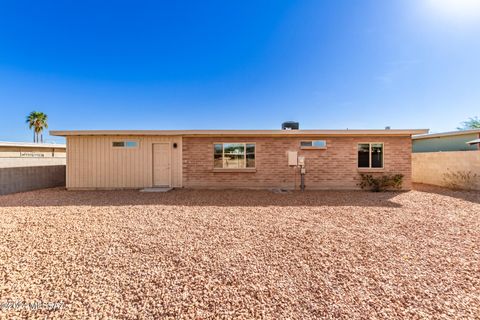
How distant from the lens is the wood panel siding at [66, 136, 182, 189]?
8789 mm

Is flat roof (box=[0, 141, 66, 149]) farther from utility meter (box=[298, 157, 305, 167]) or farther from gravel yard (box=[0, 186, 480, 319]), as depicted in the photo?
utility meter (box=[298, 157, 305, 167])

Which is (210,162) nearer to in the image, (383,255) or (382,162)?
(383,255)

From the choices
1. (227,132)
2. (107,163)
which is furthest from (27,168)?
(227,132)

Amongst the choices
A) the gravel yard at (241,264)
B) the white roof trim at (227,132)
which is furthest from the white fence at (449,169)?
the gravel yard at (241,264)

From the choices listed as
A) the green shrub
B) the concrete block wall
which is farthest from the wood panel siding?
the green shrub

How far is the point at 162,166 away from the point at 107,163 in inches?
95.2

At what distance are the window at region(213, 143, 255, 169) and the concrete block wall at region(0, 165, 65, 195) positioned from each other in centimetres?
868

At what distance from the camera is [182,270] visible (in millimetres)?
2594

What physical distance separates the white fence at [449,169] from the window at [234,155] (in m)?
9.73

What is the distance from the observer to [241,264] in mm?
2738

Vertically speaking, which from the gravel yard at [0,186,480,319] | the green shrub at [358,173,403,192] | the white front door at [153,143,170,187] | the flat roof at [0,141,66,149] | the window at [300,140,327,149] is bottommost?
the gravel yard at [0,186,480,319]

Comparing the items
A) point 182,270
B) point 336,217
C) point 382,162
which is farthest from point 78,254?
point 382,162

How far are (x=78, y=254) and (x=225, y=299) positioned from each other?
2481 millimetres

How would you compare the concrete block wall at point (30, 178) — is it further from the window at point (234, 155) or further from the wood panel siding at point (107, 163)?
the window at point (234, 155)
